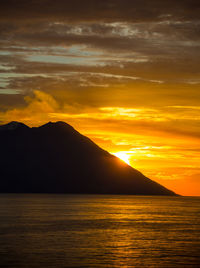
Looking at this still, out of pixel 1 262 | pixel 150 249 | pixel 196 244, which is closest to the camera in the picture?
pixel 1 262

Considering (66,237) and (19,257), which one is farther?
(66,237)

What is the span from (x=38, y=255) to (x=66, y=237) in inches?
819

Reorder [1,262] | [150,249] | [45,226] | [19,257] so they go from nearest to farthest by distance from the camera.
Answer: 1. [1,262]
2. [19,257]
3. [150,249]
4. [45,226]

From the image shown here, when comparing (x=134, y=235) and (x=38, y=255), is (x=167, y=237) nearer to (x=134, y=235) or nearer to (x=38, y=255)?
(x=134, y=235)

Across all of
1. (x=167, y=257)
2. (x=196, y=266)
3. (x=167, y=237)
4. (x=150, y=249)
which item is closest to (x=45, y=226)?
(x=167, y=237)

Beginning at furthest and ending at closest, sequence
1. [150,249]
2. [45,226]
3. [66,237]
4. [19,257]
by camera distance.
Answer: [45,226] → [66,237] → [150,249] → [19,257]

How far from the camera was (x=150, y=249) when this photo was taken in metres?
69.5

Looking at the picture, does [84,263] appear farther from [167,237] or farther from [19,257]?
[167,237]

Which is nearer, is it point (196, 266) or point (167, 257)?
point (196, 266)

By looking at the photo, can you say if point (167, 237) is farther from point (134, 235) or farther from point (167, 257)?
point (167, 257)

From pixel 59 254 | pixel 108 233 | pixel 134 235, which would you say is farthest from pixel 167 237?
pixel 59 254

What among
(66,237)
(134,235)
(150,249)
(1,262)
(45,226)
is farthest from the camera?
(45,226)

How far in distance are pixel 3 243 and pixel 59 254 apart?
13167 millimetres

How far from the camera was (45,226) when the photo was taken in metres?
102
